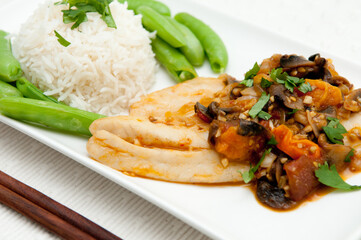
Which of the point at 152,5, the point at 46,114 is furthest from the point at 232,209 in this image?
the point at 152,5

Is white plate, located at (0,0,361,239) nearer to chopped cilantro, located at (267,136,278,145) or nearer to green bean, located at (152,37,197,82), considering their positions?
chopped cilantro, located at (267,136,278,145)

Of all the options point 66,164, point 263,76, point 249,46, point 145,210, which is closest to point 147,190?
point 145,210

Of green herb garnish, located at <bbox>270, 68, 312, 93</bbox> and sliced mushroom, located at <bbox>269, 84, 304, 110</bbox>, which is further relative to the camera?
green herb garnish, located at <bbox>270, 68, 312, 93</bbox>

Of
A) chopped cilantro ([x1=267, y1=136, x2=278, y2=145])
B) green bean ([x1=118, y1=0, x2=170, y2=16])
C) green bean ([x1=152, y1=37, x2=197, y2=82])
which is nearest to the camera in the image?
chopped cilantro ([x1=267, y1=136, x2=278, y2=145])

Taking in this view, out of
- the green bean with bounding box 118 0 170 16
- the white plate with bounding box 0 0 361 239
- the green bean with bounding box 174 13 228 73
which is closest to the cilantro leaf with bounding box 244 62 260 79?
the green bean with bounding box 174 13 228 73

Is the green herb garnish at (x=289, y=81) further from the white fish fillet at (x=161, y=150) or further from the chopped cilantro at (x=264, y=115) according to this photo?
the white fish fillet at (x=161, y=150)
